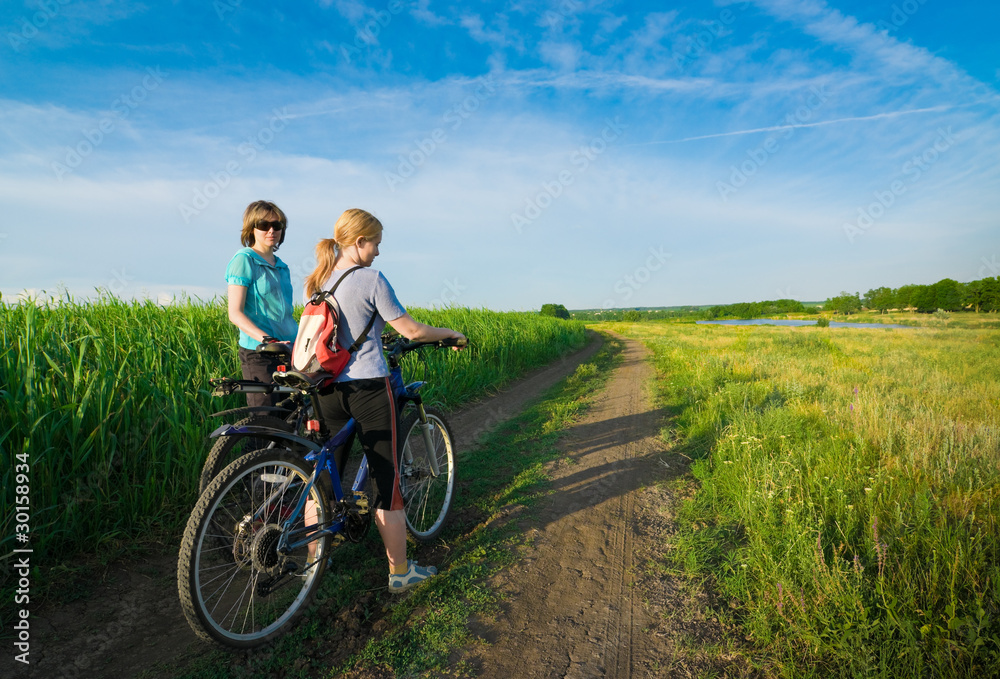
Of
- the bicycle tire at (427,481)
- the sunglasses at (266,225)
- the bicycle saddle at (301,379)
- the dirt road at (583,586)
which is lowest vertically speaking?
the dirt road at (583,586)

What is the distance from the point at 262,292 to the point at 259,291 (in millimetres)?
20

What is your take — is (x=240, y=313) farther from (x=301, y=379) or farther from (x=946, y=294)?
(x=946, y=294)

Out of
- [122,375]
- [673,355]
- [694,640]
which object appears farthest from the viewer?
[673,355]

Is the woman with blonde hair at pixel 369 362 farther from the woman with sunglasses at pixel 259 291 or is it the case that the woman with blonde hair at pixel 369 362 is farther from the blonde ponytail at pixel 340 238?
the woman with sunglasses at pixel 259 291

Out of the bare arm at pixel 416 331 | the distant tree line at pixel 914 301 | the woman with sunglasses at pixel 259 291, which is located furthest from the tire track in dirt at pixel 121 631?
the distant tree line at pixel 914 301

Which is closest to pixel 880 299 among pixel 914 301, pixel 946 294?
pixel 914 301

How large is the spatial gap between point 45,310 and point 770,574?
6.64 meters

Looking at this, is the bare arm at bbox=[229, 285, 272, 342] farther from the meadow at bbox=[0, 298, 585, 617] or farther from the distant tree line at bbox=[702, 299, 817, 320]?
the distant tree line at bbox=[702, 299, 817, 320]

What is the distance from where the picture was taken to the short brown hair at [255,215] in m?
3.14

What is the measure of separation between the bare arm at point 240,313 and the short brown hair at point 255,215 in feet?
1.28

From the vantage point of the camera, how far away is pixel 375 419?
2465 mm

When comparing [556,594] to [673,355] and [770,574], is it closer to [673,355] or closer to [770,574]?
[770,574]

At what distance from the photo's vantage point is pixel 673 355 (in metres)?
13.1

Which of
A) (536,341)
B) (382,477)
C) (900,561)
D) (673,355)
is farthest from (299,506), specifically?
(673,355)
